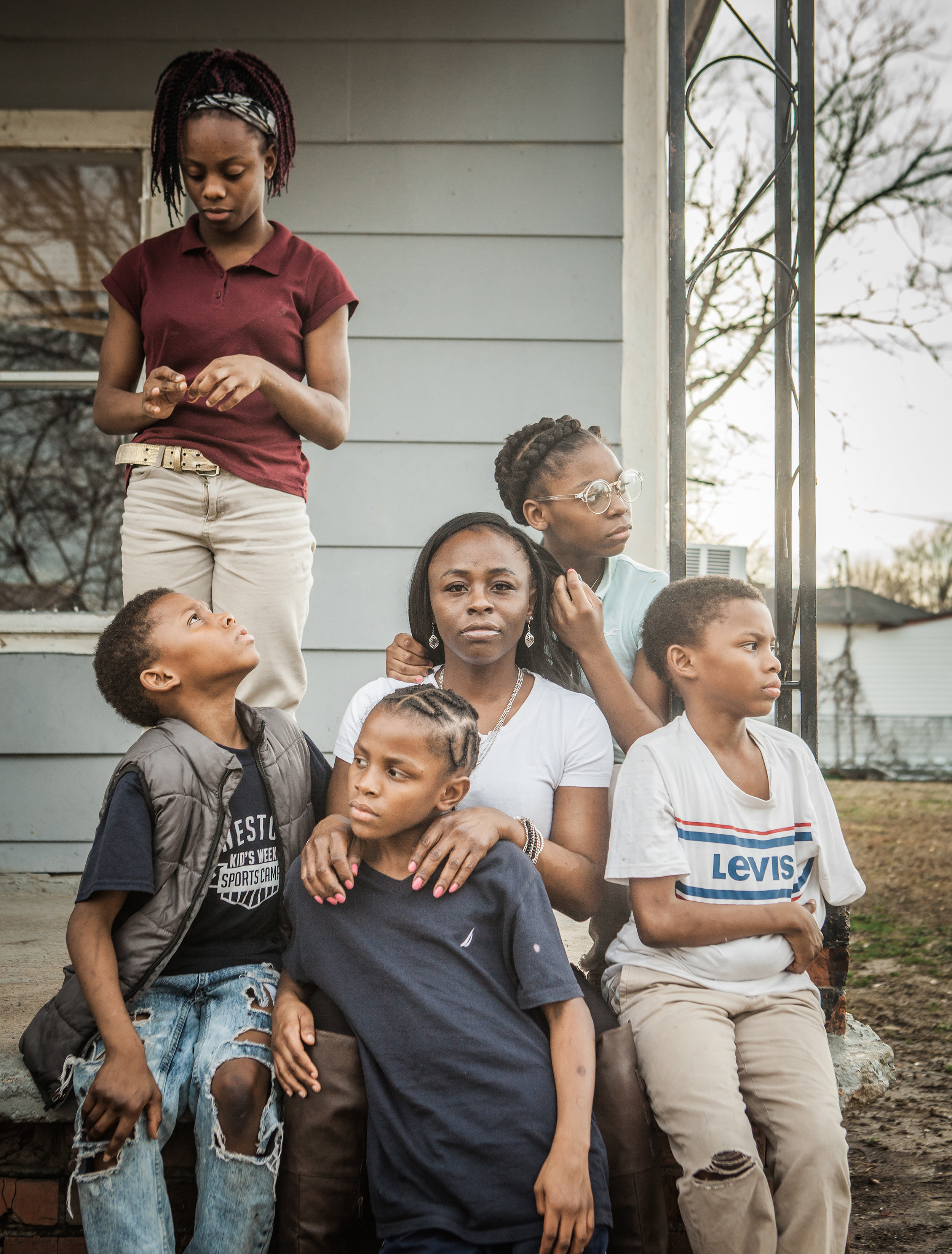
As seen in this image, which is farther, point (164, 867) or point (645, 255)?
point (645, 255)

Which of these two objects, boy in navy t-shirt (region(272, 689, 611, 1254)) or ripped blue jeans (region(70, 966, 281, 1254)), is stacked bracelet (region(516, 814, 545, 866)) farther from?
ripped blue jeans (region(70, 966, 281, 1254))

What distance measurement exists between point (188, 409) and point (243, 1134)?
1445 mm

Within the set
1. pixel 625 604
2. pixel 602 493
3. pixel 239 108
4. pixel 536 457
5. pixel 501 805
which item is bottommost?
pixel 501 805

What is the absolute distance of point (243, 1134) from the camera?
1.49 m

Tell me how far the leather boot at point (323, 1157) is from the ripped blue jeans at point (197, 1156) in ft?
0.09

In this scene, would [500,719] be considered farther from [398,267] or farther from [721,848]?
[398,267]

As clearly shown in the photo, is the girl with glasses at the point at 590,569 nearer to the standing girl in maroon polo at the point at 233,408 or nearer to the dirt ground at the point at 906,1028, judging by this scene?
the standing girl in maroon polo at the point at 233,408

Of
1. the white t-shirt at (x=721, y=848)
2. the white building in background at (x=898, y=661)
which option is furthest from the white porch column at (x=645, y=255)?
the white building in background at (x=898, y=661)

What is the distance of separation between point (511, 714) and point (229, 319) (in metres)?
1.05

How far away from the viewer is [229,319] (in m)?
2.13

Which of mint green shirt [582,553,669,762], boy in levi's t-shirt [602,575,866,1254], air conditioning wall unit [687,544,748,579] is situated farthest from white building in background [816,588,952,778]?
boy in levi's t-shirt [602,575,866,1254]

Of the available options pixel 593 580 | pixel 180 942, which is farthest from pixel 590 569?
pixel 180 942

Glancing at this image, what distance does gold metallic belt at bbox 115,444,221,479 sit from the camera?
2115mm

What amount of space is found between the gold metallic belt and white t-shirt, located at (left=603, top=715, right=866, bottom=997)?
3.56 ft
